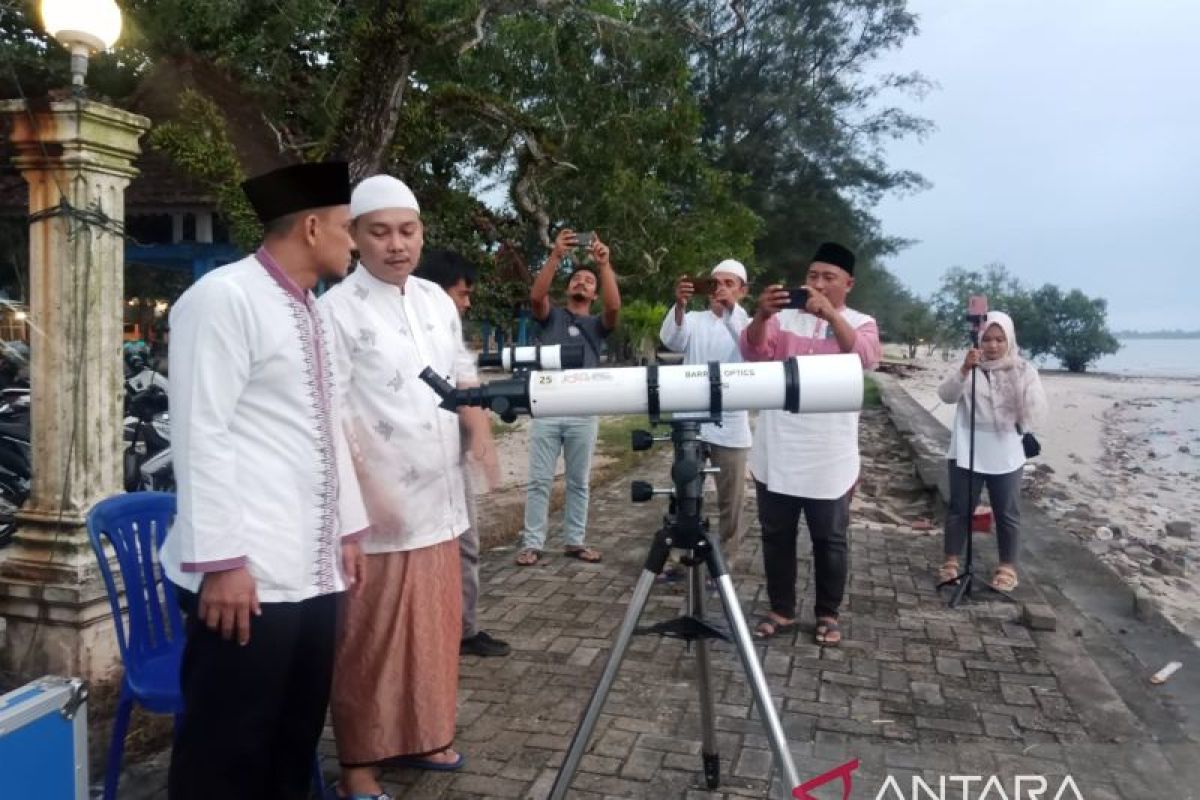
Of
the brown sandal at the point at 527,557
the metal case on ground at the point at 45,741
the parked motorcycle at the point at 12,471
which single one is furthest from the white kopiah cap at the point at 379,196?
the parked motorcycle at the point at 12,471

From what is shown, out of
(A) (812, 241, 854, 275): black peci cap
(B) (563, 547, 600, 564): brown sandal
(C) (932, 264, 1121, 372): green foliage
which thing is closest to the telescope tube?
(A) (812, 241, 854, 275): black peci cap

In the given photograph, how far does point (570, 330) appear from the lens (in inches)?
208

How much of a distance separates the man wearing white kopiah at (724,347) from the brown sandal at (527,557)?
1.21m

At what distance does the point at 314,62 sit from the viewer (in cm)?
1189

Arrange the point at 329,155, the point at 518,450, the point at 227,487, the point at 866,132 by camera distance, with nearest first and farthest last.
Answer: the point at 227,487, the point at 329,155, the point at 518,450, the point at 866,132

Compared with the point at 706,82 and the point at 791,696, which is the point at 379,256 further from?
the point at 706,82

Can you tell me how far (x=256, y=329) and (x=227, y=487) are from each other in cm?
37

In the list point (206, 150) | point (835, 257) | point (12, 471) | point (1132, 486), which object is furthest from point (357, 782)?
point (1132, 486)

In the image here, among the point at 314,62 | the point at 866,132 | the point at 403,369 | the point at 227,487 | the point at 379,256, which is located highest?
the point at 866,132

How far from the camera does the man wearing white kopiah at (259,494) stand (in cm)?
198

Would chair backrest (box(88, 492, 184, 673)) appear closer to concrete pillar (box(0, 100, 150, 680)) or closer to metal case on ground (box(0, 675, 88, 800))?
metal case on ground (box(0, 675, 88, 800))

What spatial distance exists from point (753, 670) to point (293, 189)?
164cm

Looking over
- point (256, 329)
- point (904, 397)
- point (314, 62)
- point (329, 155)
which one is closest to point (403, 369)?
point (256, 329)

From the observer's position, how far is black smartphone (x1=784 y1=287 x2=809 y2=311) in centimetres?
362
